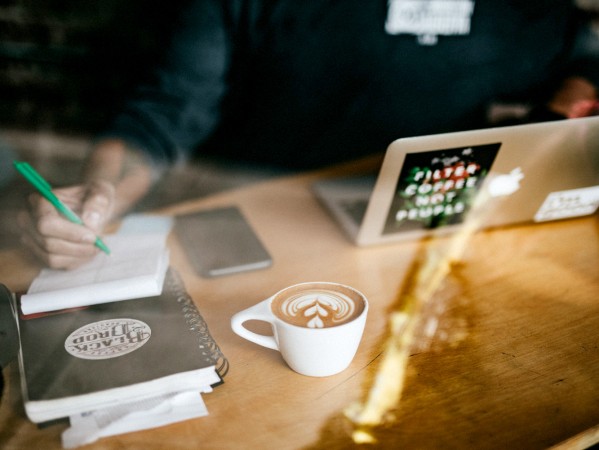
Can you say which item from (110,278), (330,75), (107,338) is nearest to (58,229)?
(110,278)

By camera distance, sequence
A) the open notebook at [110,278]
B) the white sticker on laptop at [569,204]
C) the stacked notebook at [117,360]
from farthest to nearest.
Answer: the white sticker on laptop at [569,204], the open notebook at [110,278], the stacked notebook at [117,360]

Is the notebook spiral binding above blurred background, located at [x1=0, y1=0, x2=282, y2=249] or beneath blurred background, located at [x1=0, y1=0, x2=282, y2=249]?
above

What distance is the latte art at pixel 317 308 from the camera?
0.60m

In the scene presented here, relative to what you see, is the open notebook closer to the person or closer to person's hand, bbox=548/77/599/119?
the person

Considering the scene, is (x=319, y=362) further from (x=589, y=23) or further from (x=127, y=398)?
(x=589, y=23)

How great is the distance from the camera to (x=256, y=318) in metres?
0.62

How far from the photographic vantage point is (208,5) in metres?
1.30

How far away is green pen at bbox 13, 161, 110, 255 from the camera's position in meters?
0.76

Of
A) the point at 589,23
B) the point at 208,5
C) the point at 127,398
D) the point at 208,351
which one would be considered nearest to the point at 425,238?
the point at 208,351

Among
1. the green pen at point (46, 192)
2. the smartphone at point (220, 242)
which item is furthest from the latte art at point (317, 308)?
the green pen at point (46, 192)

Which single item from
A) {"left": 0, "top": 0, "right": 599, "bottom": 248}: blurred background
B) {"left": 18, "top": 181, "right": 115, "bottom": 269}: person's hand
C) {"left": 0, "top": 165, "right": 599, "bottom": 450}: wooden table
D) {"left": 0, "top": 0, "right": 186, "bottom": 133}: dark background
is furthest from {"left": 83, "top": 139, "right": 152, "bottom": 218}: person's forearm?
{"left": 0, "top": 0, "right": 186, "bottom": 133}: dark background

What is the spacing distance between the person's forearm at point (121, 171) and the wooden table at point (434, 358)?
0.75 ft

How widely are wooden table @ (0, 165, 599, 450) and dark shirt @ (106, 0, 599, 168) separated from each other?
0.51 m

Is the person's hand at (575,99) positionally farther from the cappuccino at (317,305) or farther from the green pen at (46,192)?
the green pen at (46,192)
